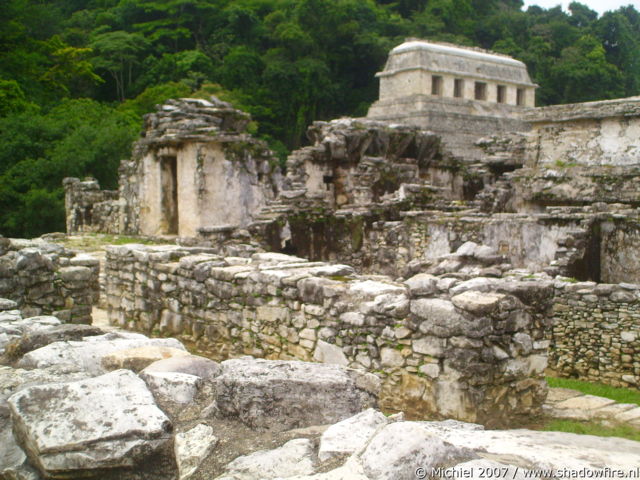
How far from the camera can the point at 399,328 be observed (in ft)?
13.6

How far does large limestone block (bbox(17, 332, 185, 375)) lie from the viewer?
119 inches

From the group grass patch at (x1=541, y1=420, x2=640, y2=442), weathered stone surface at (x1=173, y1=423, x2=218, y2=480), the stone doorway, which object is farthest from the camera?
the stone doorway

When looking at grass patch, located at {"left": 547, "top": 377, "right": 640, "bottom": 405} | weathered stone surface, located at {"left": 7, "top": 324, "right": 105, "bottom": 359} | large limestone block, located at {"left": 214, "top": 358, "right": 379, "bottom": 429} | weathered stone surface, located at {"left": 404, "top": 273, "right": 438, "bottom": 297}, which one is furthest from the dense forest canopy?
large limestone block, located at {"left": 214, "top": 358, "right": 379, "bottom": 429}

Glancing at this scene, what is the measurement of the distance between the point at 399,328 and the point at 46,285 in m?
3.71

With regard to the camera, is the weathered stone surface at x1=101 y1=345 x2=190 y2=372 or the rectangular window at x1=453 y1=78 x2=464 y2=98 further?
the rectangular window at x1=453 y1=78 x2=464 y2=98

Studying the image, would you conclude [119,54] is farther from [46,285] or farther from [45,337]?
[45,337]

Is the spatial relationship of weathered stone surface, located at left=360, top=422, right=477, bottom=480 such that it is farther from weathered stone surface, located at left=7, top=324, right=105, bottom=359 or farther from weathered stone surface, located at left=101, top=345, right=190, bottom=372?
weathered stone surface, located at left=7, top=324, right=105, bottom=359

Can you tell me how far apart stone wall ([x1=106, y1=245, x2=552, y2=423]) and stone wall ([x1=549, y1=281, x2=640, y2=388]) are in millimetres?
2939

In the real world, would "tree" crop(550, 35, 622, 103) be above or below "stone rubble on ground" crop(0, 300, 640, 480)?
above

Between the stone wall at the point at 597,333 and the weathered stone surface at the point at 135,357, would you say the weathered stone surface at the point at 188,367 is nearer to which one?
the weathered stone surface at the point at 135,357

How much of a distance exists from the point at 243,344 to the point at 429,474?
11.6 feet

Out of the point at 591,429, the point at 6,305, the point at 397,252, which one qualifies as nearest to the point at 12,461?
the point at 6,305

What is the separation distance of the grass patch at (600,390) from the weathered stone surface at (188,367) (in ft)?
14.0

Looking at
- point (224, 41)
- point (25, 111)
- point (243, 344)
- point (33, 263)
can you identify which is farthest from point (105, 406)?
point (224, 41)
